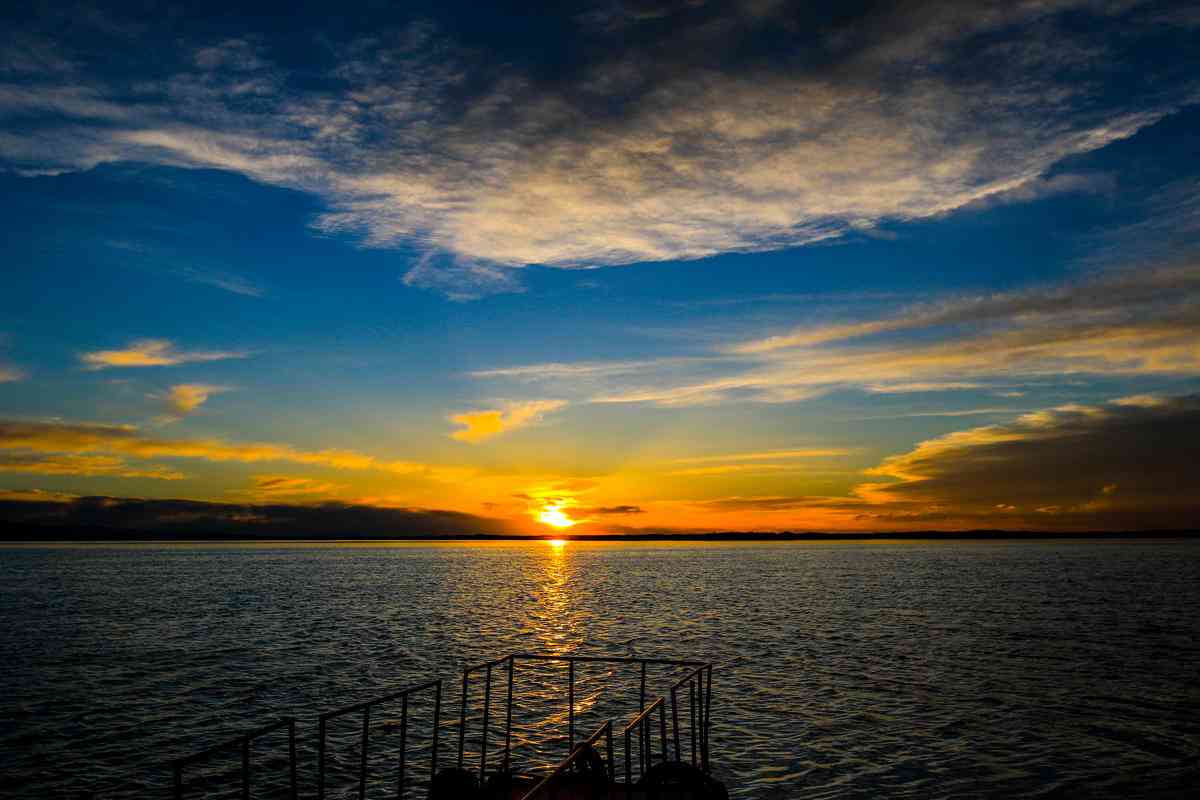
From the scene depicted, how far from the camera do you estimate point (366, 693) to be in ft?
113

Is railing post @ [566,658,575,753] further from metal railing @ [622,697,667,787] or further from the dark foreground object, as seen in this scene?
metal railing @ [622,697,667,787]

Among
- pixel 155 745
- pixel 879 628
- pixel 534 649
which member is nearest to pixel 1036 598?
pixel 879 628

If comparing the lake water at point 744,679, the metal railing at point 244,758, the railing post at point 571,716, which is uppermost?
the metal railing at point 244,758

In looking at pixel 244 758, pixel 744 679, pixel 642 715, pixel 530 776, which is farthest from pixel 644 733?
pixel 744 679

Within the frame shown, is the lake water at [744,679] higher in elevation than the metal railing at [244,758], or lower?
lower

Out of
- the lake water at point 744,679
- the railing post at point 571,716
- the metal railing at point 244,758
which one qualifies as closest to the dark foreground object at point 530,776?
the metal railing at point 244,758

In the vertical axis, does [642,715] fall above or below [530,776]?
above

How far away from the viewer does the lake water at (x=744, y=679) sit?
2369cm

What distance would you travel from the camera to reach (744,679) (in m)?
37.1

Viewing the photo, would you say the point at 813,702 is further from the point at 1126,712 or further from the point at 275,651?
the point at 275,651

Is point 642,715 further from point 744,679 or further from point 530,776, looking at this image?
point 744,679

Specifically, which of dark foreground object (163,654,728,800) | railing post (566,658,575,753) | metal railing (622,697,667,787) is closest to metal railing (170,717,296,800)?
dark foreground object (163,654,728,800)

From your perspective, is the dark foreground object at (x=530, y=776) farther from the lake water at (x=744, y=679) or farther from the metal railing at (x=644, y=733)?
the lake water at (x=744, y=679)

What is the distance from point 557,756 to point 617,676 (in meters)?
13.6
